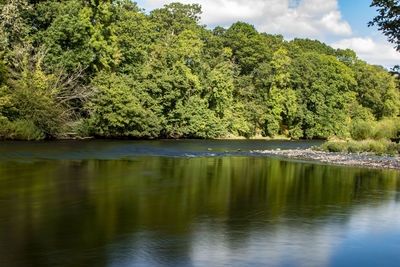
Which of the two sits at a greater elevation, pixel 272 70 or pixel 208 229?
pixel 272 70

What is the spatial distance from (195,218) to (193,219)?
128 mm

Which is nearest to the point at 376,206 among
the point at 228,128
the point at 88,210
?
the point at 88,210

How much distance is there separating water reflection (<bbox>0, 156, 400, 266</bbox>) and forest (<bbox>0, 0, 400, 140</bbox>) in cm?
2242

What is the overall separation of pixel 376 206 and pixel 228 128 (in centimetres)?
5004

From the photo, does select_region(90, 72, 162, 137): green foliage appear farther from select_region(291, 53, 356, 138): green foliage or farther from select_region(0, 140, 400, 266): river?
select_region(291, 53, 356, 138): green foliage

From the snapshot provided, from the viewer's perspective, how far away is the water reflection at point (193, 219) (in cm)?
781

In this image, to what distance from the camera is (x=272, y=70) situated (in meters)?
71.8

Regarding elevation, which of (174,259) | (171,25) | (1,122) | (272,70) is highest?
Answer: (171,25)

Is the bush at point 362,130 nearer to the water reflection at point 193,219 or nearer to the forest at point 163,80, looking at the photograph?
the forest at point 163,80

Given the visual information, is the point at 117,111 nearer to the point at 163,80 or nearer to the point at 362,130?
the point at 163,80

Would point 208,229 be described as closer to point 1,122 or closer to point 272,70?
point 1,122

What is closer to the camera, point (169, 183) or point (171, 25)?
point (169, 183)

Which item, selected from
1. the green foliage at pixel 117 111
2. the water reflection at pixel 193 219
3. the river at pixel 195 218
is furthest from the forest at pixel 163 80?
the water reflection at pixel 193 219

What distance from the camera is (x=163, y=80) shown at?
52469 mm
